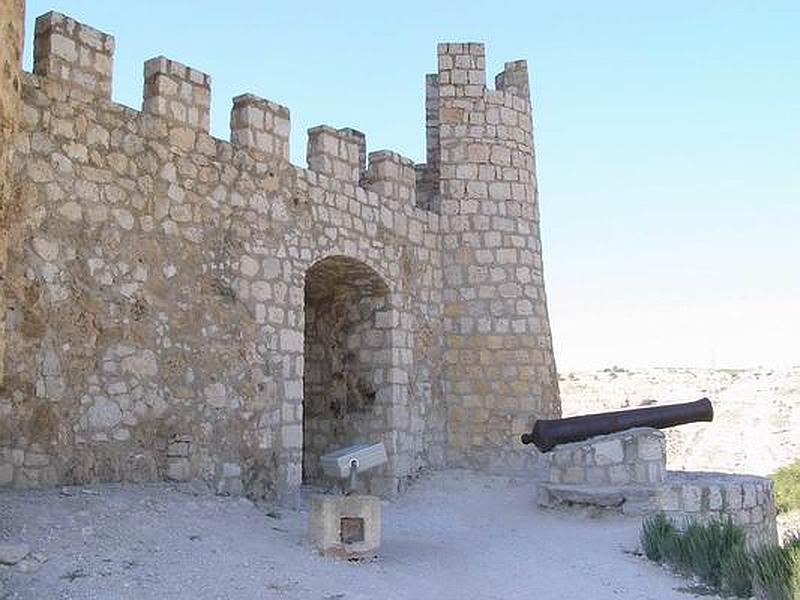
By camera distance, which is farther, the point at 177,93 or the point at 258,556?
the point at 177,93

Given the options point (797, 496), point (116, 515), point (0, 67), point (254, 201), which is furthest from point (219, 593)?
point (797, 496)

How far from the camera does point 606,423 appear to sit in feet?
29.6

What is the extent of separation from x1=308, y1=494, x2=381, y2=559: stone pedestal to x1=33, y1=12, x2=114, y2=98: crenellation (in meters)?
3.99

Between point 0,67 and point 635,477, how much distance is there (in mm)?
→ 7048

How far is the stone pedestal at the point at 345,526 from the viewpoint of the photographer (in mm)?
6215

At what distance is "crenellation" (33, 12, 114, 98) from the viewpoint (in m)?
6.93

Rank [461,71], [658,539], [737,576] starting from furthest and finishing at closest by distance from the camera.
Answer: [461,71] → [658,539] → [737,576]

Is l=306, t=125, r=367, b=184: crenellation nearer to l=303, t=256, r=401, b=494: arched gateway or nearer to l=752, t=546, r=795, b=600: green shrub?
l=303, t=256, r=401, b=494: arched gateway

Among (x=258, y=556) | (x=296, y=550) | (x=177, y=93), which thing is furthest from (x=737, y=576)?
(x=177, y=93)

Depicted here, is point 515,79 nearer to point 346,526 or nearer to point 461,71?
point 461,71

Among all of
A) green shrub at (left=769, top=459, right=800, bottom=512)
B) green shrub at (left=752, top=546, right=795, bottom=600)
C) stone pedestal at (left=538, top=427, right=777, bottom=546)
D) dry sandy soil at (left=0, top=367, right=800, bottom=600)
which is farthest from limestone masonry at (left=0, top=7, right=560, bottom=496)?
green shrub at (left=769, top=459, right=800, bottom=512)

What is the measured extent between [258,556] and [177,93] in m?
4.38

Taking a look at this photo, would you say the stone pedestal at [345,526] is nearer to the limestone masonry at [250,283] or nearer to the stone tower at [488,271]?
the limestone masonry at [250,283]

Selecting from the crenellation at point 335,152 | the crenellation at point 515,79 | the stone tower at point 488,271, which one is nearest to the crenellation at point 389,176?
the crenellation at point 335,152
